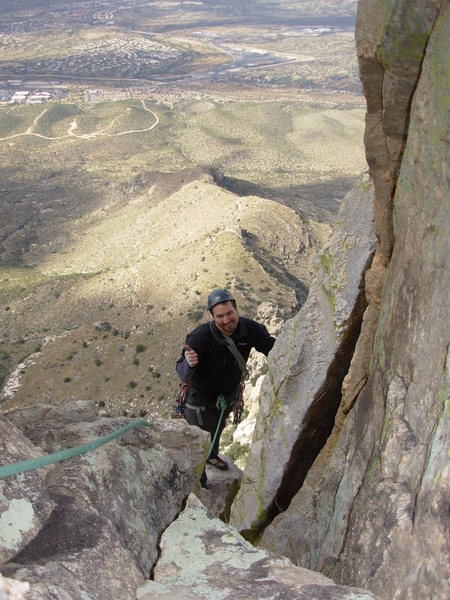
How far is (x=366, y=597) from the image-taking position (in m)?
3.89

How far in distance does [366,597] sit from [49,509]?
231 centimetres

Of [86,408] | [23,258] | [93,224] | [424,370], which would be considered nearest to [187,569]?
[424,370]

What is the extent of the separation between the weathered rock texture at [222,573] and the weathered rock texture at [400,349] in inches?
18.2

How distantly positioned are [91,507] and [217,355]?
3.33 metres

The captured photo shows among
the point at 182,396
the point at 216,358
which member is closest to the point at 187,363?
the point at 216,358

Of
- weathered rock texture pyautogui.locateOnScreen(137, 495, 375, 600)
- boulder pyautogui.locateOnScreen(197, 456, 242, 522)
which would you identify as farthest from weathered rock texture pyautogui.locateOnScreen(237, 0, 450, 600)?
boulder pyautogui.locateOnScreen(197, 456, 242, 522)

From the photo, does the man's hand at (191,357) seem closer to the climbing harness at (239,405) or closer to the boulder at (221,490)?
the climbing harness at (239,405)

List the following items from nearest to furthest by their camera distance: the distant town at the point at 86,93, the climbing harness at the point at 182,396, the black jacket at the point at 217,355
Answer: the black jacket at the point at 217,355 → the climbing harness at the point at 182,396 → the distant town at the point at 86,93

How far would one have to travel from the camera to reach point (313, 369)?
729 cm

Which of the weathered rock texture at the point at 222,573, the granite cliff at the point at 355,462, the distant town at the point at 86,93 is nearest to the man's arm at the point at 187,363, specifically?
the granite cliff at the point at 355,462

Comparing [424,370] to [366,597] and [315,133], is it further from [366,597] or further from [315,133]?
[315,133]

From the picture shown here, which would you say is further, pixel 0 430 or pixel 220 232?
pixel 220 232

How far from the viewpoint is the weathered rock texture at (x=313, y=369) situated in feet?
23.2

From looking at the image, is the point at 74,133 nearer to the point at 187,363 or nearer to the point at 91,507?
the point at 187,363
